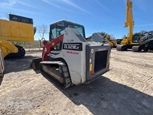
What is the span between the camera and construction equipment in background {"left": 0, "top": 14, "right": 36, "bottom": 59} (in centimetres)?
735

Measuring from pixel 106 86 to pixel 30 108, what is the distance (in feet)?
7.72

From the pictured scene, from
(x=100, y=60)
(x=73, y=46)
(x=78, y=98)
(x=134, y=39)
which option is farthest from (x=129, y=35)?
(x=78, y=98)

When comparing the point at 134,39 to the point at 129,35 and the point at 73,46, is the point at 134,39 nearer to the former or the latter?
the point at 129,35

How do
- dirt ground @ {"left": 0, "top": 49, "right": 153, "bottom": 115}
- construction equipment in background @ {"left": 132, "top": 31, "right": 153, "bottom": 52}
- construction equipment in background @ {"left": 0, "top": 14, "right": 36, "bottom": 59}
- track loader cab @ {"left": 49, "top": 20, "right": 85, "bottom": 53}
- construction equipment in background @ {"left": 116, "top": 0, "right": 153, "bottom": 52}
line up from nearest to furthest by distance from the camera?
dirt ground @ {"left": 0, "top": 49, "right": 153, "bottom": 115}
track loader cab @ {"left": 49, "top": 20, "right": 85, "bottom": 53}
construction equipment in background @ {"left": 0, "top": 14, "right": 36, "bottom": 59}
construction equipment in background @ {"left": 132, "top": 31, "right": 153, "bottom": 52}
construction equipment in background @ {"left": 116, "top": 0, "right": 153, "bottom": 52}

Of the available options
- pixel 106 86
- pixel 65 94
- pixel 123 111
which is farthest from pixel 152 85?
pixel 65 94

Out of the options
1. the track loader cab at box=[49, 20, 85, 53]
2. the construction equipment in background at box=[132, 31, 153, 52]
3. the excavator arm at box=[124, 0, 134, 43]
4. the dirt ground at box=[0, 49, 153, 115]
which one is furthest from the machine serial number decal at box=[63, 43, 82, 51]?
the excavator arm at box=[124, 0, 134, 43]

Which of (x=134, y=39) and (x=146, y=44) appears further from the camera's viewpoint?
(x=134, y=39)

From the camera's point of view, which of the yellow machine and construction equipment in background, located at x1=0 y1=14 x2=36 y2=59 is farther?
the yellow machine

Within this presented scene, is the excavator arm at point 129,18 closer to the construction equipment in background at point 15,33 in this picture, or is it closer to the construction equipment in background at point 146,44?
the construction equipment in background at point 146,44

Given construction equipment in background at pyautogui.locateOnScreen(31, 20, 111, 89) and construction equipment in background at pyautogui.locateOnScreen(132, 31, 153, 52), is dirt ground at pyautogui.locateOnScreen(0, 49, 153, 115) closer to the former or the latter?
construction equipment in background at pyautogui.locateOnScreen(31, 20, 111, 89)

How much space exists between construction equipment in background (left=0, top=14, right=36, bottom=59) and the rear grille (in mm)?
6450

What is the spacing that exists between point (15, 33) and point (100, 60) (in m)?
8.14

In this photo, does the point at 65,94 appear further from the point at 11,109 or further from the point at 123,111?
the point at 123,111

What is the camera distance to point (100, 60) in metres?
3.40
